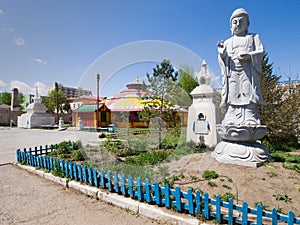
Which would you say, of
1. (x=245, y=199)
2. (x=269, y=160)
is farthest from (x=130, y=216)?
(x=269, y=160)

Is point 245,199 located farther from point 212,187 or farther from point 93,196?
point 93,196

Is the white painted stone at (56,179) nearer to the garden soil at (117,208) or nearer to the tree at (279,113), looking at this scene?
the garden soil at (117,208)

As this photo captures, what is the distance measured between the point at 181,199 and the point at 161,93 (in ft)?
18.0

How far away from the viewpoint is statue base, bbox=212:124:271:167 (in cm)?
500

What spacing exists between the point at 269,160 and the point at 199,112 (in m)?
4.16

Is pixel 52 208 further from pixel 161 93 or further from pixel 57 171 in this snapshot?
pixel 161 93

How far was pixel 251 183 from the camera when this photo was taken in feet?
12.8

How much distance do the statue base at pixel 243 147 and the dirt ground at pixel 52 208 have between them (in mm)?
3202

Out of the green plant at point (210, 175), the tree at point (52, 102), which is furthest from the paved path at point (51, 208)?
the tree at point (52, 102)

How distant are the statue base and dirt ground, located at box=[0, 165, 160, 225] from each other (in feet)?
10.5

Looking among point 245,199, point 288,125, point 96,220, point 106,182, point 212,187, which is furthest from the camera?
point 288,125

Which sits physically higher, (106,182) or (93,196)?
(106,182)

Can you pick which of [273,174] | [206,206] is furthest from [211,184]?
[273,174]

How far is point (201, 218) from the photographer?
2.80m
